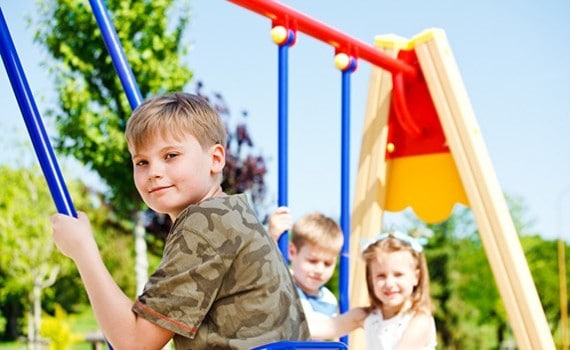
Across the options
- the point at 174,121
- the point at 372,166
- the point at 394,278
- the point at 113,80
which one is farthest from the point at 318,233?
the point at 113,80

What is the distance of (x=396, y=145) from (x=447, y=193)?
0.35 meters

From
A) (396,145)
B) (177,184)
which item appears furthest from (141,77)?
(177,184)

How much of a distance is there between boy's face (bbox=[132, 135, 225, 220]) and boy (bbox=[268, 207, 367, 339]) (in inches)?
62.0

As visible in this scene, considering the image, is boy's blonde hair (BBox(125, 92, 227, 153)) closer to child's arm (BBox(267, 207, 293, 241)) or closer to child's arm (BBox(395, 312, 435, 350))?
child's arm (BBox(267, 207, 293, 241))

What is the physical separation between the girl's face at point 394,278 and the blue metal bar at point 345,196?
12 cm

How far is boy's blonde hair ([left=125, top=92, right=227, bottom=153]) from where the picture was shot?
1.55 metres

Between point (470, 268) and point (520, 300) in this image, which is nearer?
point (520, 300)

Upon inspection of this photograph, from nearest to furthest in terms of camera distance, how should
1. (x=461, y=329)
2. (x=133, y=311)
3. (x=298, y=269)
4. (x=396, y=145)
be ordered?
(x=133, y=311) < (x=298, y=269) < (x=396, y=145) < (x=461, y=329)

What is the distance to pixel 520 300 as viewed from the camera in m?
3.39

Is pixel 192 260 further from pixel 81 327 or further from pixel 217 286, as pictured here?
pixel 81 327

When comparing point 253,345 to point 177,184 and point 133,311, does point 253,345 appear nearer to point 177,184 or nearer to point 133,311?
point 133,311

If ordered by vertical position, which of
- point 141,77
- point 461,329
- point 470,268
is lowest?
point 461,329

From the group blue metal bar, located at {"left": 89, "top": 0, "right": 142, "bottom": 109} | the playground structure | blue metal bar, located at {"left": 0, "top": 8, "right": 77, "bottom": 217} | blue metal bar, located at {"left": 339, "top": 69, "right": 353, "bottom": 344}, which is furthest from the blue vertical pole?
blue metal bar, located at {"left": 339, "top": 69, "right": 353, "bottom": 344}

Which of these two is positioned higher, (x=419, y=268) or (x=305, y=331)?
(x=419, y=268)
